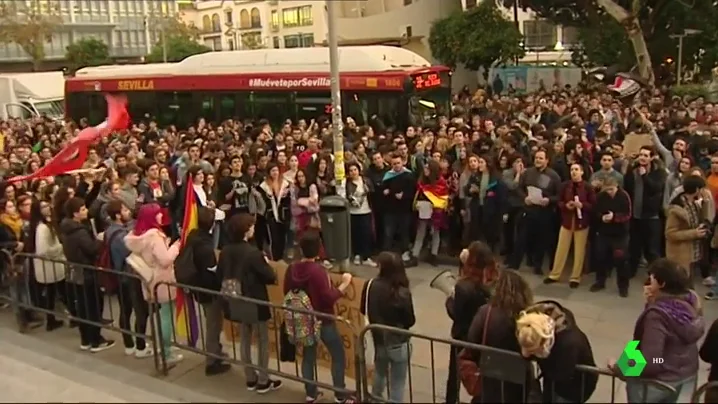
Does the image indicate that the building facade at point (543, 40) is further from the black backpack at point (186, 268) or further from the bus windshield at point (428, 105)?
the black backpack at point (186, 268)

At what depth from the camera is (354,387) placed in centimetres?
623

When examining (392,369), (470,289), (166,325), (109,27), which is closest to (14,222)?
(166,325)

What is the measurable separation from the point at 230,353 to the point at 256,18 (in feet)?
55.8

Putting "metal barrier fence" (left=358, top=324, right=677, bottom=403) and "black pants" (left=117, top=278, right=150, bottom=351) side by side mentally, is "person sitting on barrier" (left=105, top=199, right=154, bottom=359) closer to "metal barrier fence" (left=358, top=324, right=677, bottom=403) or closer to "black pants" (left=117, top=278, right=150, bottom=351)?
"black pants" (left=117, top=278, right=150, bottom=351)

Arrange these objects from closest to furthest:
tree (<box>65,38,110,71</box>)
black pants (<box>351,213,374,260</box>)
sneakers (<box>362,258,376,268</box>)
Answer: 1. black pants (<box>351,213,374,260</box>)
2. sneakers (<box>362,258,376,268</box>)
3. tree (<box>65,38,110,71</box>)

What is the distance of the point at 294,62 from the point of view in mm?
A: 19188

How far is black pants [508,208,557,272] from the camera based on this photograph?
9555 millimetres

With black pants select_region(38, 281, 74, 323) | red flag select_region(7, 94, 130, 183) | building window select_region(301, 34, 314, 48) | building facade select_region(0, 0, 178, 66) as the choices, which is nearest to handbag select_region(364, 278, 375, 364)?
black pants select_region(38, 281, 74, 323)

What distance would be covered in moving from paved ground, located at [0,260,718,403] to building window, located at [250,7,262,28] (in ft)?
46.6

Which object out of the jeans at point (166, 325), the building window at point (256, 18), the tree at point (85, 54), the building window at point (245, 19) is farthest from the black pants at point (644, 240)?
the tree at point (85, 54)

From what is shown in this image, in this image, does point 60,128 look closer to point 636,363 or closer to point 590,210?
point 590,210

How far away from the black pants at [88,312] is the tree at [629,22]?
77.6 ft

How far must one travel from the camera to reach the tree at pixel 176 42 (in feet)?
161

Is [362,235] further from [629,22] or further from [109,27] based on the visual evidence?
[109,27]
